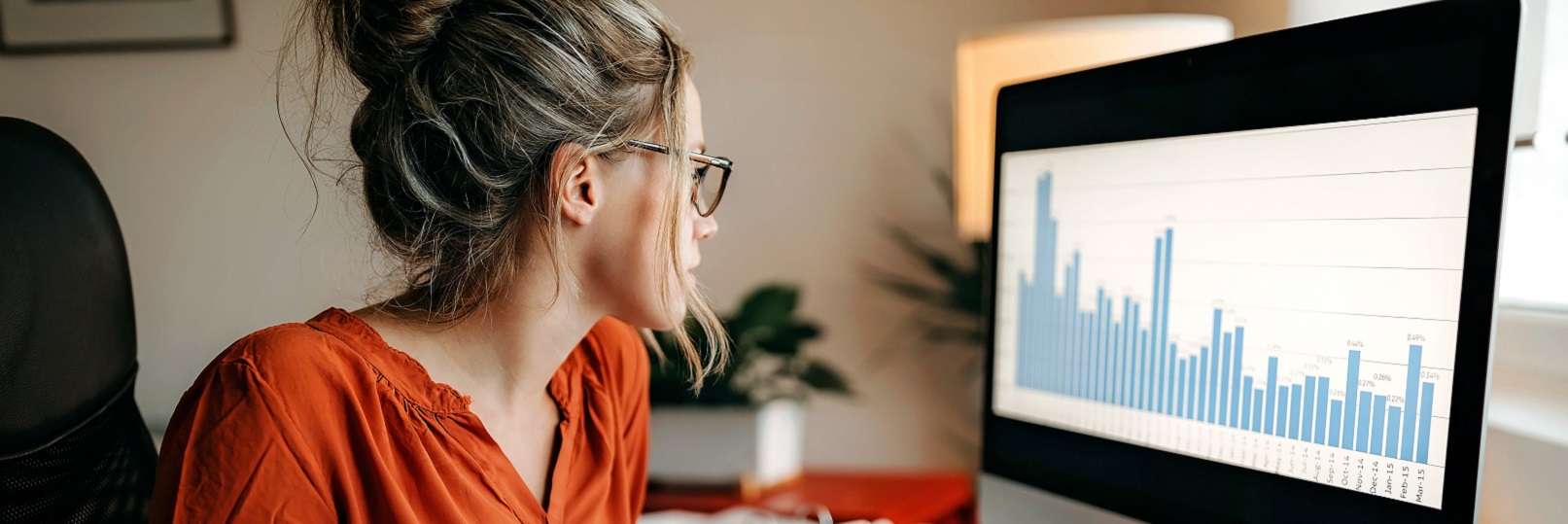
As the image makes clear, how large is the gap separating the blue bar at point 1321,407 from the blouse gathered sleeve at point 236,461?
0.70 m

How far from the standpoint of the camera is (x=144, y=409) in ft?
3.40

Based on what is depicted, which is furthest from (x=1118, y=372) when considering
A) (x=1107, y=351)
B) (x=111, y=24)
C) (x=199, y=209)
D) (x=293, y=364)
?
(x=111, y=24)

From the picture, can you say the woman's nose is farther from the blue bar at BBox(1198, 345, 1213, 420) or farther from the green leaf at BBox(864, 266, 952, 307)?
the green leaf at BBox(864, 266, 952, 307)

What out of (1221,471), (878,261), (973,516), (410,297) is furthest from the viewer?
(878,261)

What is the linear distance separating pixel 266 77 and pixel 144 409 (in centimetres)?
46

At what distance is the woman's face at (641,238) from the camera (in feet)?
2.38

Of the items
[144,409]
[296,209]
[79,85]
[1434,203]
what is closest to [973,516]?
[1434,203]

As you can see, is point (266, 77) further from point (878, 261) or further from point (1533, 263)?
point (1533, 263)

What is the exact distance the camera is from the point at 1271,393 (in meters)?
0.58

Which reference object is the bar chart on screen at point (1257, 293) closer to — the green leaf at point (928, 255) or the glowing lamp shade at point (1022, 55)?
the glowing lamp shade at point (1022, 55)

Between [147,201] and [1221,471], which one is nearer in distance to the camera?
[1221,471]

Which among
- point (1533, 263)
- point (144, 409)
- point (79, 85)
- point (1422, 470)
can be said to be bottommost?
point (144, 409)

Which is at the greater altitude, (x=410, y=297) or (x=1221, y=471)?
(x=410, y=297)

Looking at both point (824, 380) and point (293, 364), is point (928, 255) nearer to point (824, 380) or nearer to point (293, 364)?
point (824, 380)
